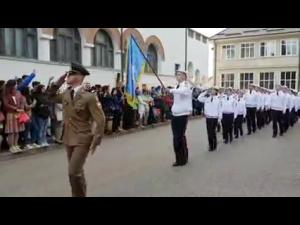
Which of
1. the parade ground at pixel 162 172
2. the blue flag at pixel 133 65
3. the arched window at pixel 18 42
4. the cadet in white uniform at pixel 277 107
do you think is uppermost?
the arched window at pixel 18 42

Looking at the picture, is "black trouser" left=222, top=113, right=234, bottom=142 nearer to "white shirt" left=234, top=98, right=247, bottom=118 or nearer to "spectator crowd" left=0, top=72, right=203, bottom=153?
"white shirt" left=234, top=98, right=247, bottom=118

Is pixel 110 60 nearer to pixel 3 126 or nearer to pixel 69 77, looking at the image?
pixel 3 126

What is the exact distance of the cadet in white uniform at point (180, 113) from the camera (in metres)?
9.55

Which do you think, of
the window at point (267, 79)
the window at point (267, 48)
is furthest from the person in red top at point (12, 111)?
the window at point (267, 48)

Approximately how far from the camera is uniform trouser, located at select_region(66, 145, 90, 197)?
18.7 ft

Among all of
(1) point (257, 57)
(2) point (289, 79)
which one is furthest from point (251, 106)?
(1) point (257, 57)

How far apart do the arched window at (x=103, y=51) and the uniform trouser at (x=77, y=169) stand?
18.6m

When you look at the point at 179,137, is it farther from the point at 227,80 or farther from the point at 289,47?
the point at 227,80

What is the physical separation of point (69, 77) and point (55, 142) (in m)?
7.12

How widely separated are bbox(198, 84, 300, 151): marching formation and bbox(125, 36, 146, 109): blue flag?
1.93 meters

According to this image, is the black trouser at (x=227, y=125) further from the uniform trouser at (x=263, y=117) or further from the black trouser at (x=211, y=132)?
the uniform trouser at (x=263, y=117)

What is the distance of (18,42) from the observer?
18.0m

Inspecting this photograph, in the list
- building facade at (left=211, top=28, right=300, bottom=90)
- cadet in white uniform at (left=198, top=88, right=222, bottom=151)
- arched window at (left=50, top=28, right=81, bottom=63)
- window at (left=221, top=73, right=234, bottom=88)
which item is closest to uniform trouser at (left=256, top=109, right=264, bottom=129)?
cadet in white uniform at (left=198, top=88, right=222, bottom=151)

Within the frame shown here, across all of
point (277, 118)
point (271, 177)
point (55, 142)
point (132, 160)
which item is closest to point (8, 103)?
point (55, 142)
